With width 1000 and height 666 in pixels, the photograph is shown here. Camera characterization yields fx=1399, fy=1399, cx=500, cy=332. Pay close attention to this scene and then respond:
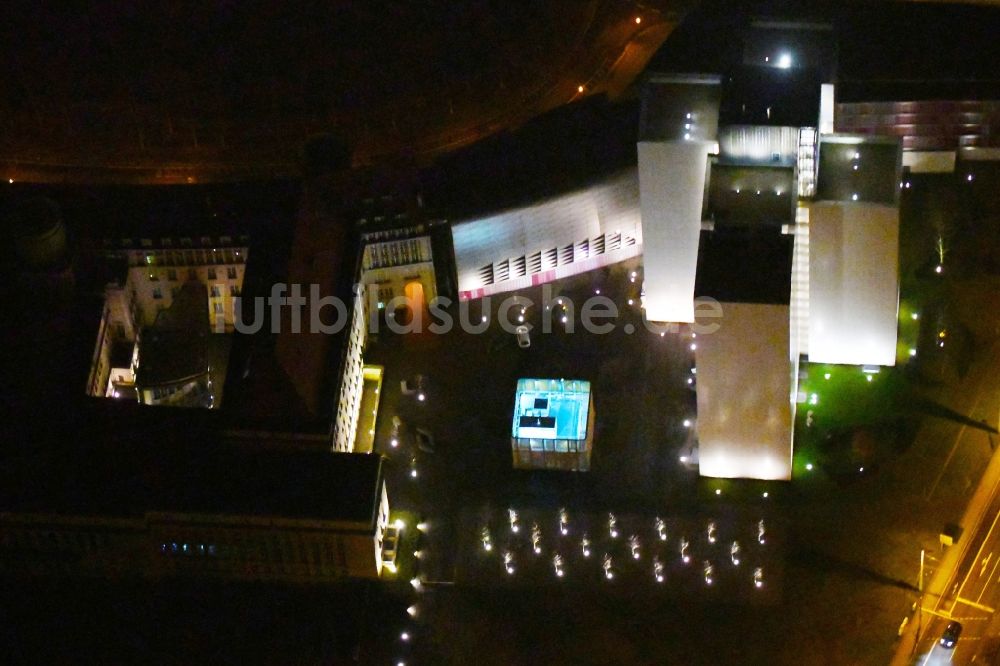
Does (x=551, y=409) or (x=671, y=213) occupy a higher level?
(x=671, y=213)

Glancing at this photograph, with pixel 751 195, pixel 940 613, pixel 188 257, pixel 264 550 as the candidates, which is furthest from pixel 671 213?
pixel 264 550

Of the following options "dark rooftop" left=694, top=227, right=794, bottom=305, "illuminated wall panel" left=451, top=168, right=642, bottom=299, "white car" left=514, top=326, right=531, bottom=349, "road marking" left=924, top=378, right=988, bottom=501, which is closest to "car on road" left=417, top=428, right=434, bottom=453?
"white car" left=514, top=326, right=531, bottom=349

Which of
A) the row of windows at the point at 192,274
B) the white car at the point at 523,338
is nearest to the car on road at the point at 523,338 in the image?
the white car at the point at 523,338

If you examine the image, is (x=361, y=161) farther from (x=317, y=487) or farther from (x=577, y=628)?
(x=577, y=628)

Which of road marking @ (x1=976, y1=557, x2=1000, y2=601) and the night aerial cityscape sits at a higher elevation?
the night aerial cityscape

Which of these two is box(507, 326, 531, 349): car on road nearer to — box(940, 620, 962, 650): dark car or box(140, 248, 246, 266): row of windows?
box(140, 248, 246, 266): row of windows

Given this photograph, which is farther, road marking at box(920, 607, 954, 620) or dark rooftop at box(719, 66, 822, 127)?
dark rooftop at box(719, 66, 822, 127)

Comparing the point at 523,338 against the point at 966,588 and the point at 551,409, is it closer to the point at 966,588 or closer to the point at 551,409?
the point at 551,409
